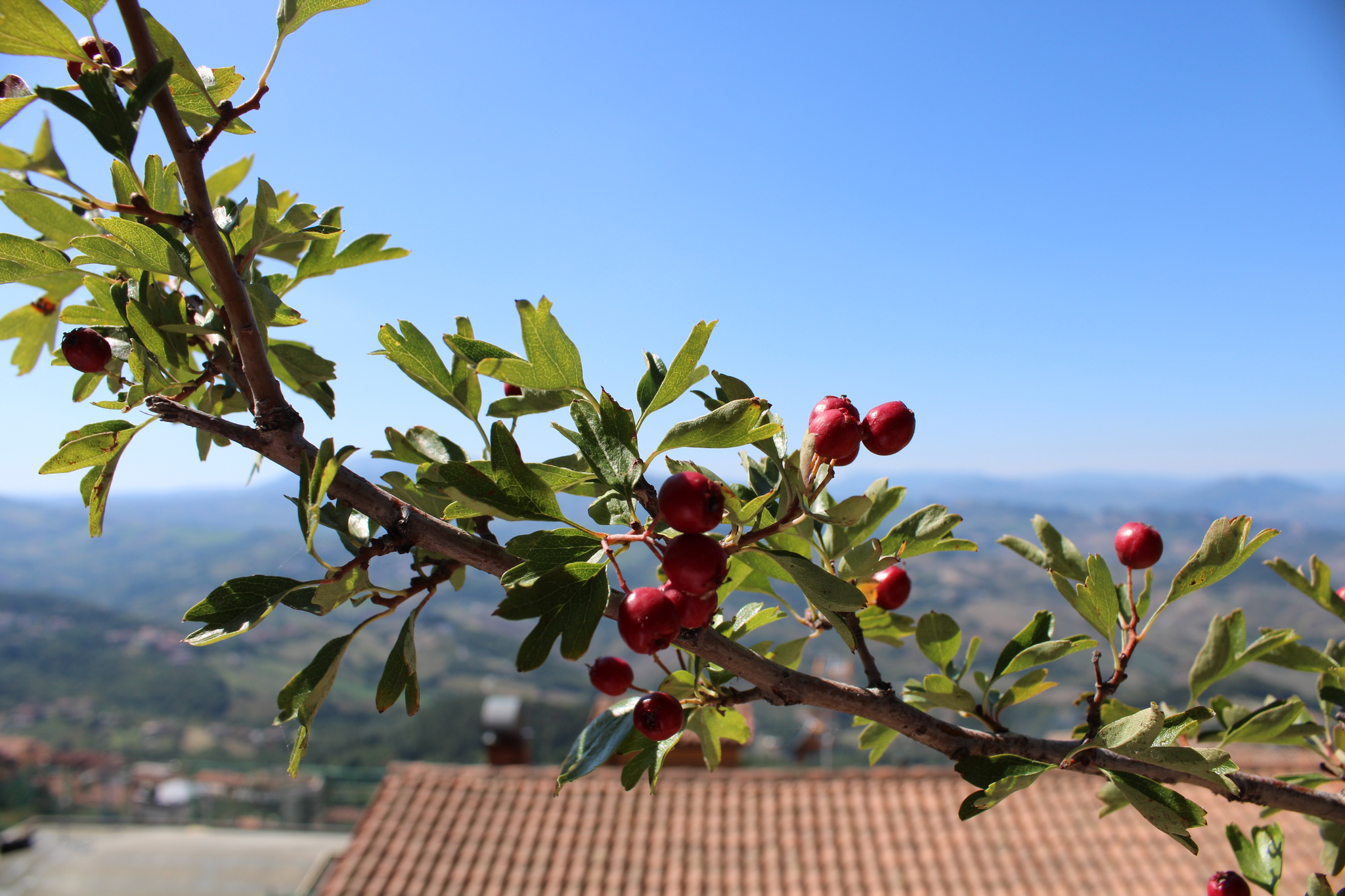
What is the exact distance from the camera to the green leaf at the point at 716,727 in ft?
5.03

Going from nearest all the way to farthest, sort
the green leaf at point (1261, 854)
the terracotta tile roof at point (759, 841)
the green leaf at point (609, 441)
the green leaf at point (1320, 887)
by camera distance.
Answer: the green leaf at point (609, 441), the green leaf at point (1320, 887), the green leaf at point (1261, 854), the terracotta tile roof at point (759, 841)

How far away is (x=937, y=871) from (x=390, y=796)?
25.1 ft

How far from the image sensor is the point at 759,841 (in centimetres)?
1075

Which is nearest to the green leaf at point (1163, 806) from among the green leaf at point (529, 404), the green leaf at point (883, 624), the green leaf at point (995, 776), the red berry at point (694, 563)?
the green leaf at point (995, 776)

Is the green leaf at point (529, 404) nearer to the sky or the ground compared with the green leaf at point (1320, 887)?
nearer to the sky

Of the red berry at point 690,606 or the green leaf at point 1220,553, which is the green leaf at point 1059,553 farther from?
the red berry at point 690,606

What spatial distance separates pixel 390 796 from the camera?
1134 centimetres

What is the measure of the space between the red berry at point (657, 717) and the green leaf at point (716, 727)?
18 centimetres

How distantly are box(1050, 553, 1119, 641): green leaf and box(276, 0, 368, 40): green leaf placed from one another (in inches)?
62.2

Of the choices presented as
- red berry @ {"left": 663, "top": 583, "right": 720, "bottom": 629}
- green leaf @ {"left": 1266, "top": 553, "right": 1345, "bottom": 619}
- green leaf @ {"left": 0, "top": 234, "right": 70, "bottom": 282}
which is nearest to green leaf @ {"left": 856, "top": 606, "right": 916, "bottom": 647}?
red berry @ {"left": 663, "top": 583, "right": 720, "bottom": 629}

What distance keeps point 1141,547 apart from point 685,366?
45.5 inches

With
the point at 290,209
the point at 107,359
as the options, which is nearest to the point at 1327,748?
the point at 290,209

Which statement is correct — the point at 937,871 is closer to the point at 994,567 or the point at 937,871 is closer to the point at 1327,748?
the point at 1327,748

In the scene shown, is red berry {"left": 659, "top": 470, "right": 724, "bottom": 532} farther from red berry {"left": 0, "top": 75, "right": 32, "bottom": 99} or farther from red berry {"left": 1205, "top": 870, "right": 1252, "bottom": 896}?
red berry {"left": 1205, "top": 870, "right": 1252, "bottom": 896}
